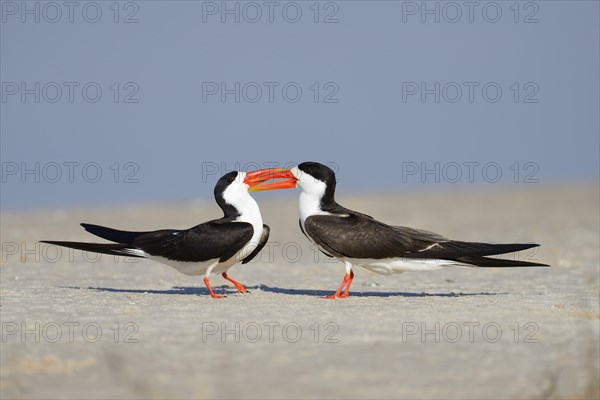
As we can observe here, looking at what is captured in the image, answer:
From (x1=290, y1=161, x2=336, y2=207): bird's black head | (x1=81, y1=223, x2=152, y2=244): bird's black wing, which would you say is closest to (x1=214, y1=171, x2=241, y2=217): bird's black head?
(x1=290, y1=161, x2=336, y2=207): bird's black head

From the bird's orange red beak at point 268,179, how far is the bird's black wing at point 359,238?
24.5 inches

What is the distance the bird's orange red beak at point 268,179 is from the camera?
30.0ft

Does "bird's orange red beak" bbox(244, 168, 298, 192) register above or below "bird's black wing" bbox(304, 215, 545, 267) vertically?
above

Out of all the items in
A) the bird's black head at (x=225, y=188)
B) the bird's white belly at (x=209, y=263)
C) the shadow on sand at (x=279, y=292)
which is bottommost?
the shadow on sand at (x=279, y=292)

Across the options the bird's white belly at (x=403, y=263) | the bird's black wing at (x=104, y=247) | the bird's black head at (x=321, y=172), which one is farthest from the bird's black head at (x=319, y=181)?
the bird's black wing at (x=104, y=247)

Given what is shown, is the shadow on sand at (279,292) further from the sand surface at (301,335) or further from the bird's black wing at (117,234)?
the bird's black wing at (117,234)

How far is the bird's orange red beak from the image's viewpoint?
913cm

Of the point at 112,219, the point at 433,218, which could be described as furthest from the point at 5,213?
the point at 433,218

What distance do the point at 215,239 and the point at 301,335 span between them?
7.76 feet

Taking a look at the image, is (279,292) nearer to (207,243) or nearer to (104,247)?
(207,243)

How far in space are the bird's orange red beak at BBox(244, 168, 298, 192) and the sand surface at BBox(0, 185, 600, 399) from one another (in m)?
1.10

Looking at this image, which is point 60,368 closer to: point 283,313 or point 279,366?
point 279,366

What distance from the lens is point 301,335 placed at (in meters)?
6.45

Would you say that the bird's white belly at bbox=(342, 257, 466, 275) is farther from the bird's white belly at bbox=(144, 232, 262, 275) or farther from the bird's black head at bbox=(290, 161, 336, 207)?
the bird's white belly at bbox=(144, 232, 262, 275)
